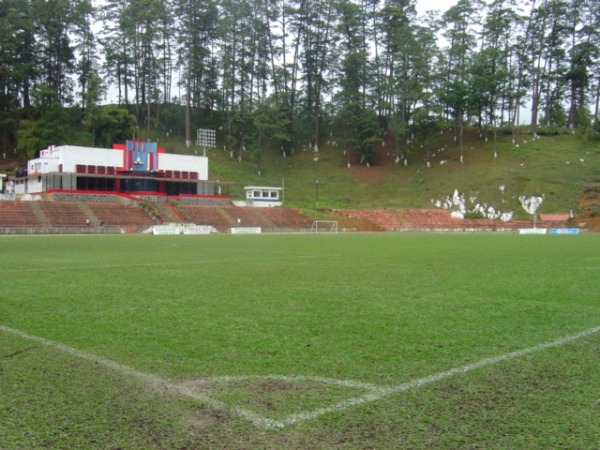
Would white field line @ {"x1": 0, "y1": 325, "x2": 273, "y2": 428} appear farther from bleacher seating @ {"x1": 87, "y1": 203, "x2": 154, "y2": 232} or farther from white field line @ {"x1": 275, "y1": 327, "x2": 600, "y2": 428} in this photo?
bleacher seating @ {"x1": 87, "y1": 203, "x2": 154, "y2": 232}

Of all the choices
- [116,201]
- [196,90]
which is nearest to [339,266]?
[116,201]

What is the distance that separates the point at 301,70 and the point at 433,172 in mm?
31298

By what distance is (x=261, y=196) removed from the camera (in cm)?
6253

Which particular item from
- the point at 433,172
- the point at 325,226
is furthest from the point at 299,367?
the point at 433,172

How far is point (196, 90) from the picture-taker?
86.6 metres

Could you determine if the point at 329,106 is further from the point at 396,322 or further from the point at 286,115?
the point at 396,322

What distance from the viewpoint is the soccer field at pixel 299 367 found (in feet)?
10.6

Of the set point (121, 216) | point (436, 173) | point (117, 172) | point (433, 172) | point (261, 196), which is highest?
point (433, 172)

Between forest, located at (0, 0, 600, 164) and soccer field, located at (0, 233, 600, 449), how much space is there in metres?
67.0

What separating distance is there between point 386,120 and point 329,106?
1003 centimetres

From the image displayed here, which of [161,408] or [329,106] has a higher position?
[329,106]

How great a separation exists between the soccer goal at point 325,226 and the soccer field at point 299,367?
43536 millimetres

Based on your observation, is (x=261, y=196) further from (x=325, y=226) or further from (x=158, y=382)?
(x=158, y=382)

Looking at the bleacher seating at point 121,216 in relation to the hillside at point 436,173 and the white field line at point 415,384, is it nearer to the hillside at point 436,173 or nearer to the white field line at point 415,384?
the hillside at point 436,173
